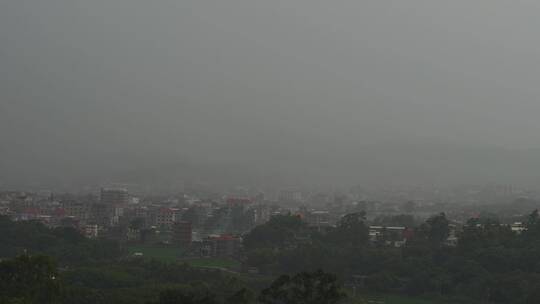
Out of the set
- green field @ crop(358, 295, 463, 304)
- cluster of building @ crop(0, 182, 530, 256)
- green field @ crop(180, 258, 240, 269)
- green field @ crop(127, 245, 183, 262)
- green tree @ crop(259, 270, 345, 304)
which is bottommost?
green field @ crop(358, 295, 463, 304)

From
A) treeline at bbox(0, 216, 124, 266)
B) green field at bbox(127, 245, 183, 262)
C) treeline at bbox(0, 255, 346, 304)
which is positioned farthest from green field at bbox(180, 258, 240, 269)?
treeline at bbox(0, 255, 346, 304)

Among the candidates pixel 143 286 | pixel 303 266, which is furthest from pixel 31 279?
pixel 303 266

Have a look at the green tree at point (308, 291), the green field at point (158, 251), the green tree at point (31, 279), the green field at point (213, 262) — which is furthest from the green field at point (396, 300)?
the green tree at point (308, 291)

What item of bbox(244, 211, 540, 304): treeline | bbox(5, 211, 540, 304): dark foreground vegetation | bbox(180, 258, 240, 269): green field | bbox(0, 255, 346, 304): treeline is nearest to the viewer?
bbox(0, 255, 346, 304): treeline

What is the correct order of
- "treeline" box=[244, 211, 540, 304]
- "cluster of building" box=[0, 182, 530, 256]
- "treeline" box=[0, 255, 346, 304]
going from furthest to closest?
"cluster of building" box=[0, 182, 530, 256] < "treeline" box=[244, 211, 540, 304] < "treeline" box=[0, 255, 346, 304]

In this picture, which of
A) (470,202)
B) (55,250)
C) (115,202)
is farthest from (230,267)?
(470,202)

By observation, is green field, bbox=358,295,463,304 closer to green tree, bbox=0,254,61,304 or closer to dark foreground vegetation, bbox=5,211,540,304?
dark foreground vegetation, bbox=5,211,540,304
